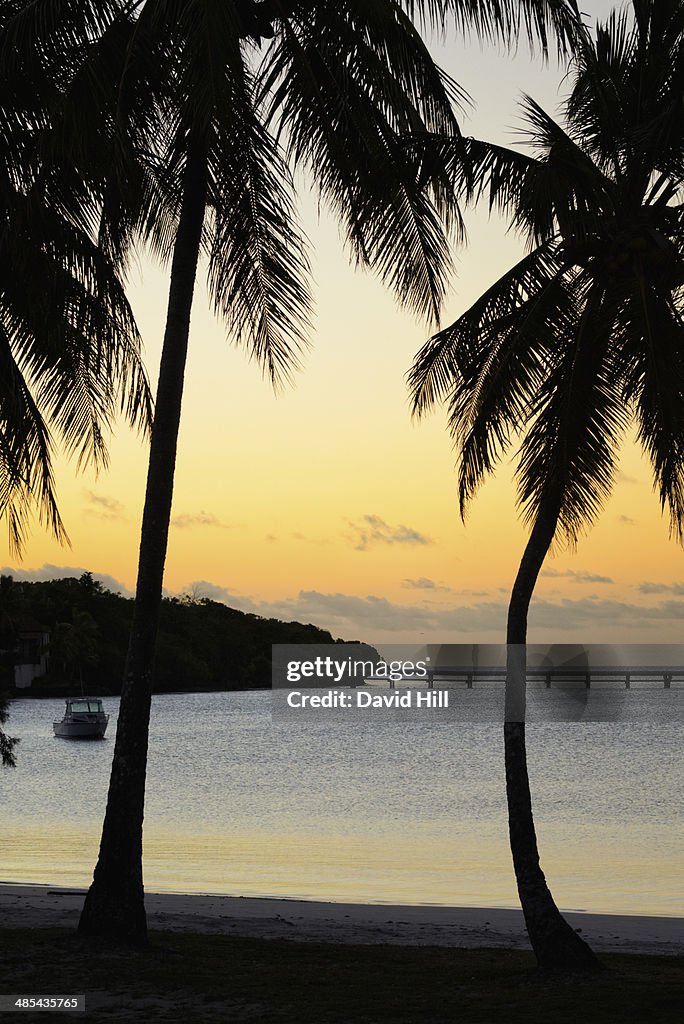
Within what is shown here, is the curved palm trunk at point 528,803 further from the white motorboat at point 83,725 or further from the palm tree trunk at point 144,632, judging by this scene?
the white motorboat at point 83,725

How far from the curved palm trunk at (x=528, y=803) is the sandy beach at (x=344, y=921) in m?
3.12

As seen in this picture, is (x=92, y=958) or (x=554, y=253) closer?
(x=92, y=958)

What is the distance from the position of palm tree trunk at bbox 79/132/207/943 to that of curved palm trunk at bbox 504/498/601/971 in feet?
11.4

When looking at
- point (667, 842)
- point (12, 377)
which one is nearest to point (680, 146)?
point (12, 377)

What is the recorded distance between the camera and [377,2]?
1025 cm

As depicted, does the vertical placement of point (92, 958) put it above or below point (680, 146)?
below

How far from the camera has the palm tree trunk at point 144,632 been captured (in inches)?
425

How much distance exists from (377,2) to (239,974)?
8741 millimetres

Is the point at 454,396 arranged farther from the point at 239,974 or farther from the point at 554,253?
the point at 239,974

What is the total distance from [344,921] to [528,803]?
5885 mm

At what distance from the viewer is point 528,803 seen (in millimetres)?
10977

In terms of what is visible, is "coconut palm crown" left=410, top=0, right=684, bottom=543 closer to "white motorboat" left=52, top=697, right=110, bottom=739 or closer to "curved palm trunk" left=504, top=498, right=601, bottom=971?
"curved palm trunk" left=504, top=498, right=601, bottom=971

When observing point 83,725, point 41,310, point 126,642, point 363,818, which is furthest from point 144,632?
point 126,642

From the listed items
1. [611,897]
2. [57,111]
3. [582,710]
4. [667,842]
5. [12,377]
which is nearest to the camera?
[57,111]
